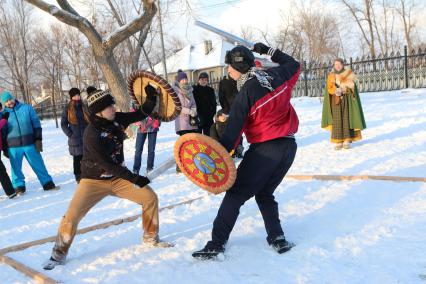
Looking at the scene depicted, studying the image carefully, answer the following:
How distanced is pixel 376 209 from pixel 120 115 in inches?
108

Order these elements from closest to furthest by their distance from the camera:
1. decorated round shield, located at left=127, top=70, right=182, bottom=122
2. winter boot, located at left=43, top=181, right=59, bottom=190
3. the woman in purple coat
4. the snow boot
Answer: decorated round shield, located at left=127, top=70, right=182, bottom=122
the woman in purple coat
winter boot, located at left=43, top=181, right=59, bottom=190
the snow boot

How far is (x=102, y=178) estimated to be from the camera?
374 cm

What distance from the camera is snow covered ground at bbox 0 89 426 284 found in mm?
3223

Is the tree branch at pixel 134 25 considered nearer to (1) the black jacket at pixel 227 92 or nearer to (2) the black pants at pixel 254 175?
(1) the black jacket at pixel 227 92

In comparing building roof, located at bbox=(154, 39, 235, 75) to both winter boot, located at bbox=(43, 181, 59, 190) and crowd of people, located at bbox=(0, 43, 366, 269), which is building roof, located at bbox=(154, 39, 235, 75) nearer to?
winter boot, located at bbox=(43, 181, 59, 190)

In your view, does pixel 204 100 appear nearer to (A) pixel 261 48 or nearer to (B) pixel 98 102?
(A) pixel 261 48

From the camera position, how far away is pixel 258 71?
3.37 m

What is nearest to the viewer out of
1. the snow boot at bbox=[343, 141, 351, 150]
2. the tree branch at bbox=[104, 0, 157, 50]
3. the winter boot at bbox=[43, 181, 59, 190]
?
the winter boot at bbox=[43, 181, 59, 190]

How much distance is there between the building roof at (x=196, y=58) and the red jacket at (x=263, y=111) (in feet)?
124

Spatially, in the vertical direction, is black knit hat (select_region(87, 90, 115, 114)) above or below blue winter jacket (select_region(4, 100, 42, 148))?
above

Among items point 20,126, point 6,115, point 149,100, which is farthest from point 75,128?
point 149,100

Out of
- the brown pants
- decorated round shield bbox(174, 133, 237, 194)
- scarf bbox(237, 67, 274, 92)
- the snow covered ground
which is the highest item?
scarf bbox(237, 67, 274, 92)

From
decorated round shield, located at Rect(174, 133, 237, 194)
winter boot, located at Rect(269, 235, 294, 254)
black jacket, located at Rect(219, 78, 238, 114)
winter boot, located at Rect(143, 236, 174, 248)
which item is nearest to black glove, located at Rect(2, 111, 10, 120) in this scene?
black jacket, located at Rect(219, 78, 238, 114)

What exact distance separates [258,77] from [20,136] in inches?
205
